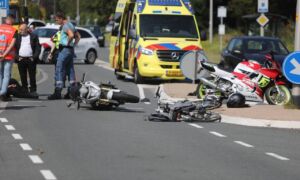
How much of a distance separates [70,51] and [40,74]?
10035 millimetres

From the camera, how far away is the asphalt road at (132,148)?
906 centimetres

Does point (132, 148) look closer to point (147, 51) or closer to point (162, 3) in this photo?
point (147, 51)

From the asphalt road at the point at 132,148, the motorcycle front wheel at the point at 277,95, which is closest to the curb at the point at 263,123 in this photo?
the asphalt road at the point at 132,148

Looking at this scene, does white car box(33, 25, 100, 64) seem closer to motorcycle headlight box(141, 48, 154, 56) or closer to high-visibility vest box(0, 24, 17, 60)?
motorcycle headlight box(141, 48, 154, 56)

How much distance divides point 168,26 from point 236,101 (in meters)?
8.89

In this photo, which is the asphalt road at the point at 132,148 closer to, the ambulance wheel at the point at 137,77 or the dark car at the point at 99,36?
the ambulance wheel at the point at 137,77

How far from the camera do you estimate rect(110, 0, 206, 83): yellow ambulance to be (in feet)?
77.1

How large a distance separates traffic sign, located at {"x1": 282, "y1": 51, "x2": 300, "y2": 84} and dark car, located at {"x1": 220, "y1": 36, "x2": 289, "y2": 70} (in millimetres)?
8454

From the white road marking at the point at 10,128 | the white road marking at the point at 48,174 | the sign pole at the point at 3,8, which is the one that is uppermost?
the sign pole at the point at 3,8

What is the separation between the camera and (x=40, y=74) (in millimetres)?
27922

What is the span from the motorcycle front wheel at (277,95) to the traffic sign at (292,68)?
6.41 ft

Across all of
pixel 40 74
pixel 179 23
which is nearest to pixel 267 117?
pixel 179 23

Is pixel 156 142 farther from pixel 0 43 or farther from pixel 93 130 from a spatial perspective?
pixel 0 43

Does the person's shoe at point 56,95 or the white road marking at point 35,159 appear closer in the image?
the white road marking at point 35,159
